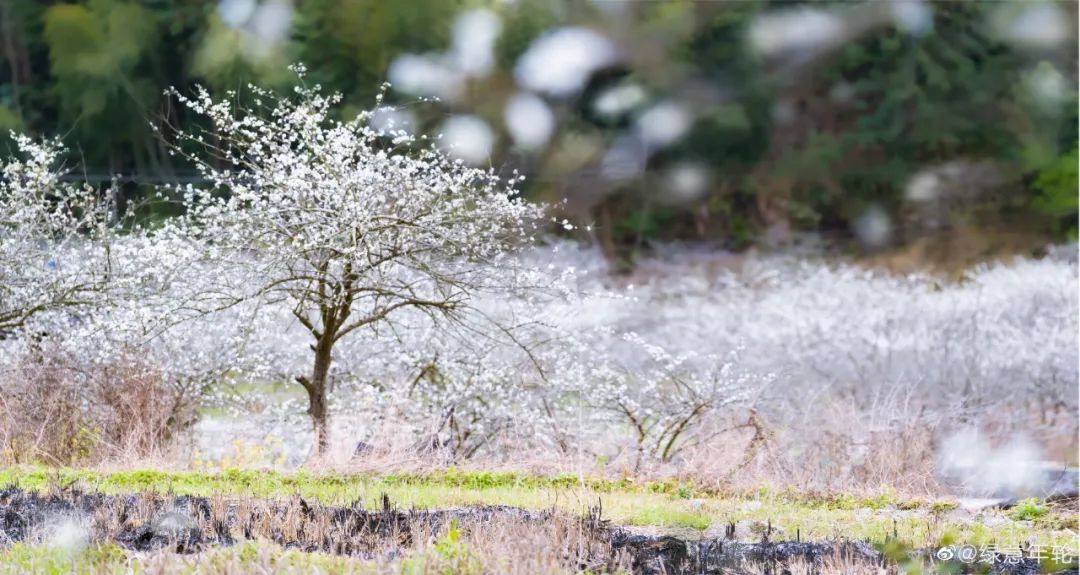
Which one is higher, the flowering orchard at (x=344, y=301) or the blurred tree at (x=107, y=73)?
the blurred tree at (x=107, y=73)

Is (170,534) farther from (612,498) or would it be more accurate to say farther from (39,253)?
(39,253)

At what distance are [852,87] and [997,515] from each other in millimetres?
14230

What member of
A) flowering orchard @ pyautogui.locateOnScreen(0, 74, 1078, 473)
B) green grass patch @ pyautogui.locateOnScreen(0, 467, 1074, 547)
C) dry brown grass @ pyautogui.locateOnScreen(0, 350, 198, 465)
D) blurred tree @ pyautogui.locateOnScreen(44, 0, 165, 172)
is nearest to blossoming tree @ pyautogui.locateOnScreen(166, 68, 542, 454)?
flowering orchard @ pyautogui.locateOnScreen(0, 74, 1078, 473)

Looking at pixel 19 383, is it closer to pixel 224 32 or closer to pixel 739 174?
pixel 224 32

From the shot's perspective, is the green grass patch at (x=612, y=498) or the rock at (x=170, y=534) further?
the green grass patch at (x=612, y=498)

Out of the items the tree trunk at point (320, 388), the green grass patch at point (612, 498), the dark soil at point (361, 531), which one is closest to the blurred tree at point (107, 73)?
the tree trunk at point (320, 388)

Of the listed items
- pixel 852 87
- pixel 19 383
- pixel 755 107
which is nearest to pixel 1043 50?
pixel 852 87

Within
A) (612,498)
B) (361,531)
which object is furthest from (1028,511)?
(361,531)

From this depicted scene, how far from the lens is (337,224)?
750cm

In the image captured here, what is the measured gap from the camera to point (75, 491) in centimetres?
573

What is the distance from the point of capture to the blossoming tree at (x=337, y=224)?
24.7ft

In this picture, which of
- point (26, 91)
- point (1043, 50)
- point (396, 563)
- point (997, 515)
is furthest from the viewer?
point (1043, 50)

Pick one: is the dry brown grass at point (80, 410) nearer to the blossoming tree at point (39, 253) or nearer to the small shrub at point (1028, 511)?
the blossoming tree at point (39, 253)

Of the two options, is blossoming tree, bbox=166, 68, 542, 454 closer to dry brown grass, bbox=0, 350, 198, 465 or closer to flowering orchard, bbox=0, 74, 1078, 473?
flowering orchard, bbox=0, 74, 1078, 473
